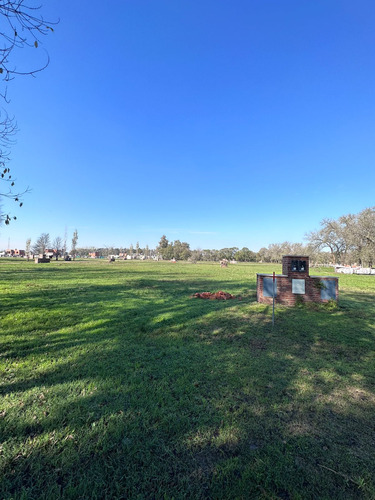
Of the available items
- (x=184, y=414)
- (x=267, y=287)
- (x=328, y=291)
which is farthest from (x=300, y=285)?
(x=184, y=414)

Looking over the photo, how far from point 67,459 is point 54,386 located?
161cm

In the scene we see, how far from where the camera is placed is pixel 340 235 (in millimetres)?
48406

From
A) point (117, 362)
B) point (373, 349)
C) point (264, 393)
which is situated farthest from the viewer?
point (373, 349)

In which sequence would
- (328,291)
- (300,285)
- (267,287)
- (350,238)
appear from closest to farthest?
(328,291), (300,285), (267,287), (350,238)

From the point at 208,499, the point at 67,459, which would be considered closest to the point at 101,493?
the point at 67,459

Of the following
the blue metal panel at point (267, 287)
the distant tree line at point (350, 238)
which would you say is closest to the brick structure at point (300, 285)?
the blue metal panel at point (267, 287)

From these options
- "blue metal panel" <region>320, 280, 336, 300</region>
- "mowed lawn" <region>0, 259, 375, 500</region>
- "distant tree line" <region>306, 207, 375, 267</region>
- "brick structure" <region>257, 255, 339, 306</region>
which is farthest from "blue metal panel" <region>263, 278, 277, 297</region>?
"distant tree line" <region>306, 207, 375, 267</region>

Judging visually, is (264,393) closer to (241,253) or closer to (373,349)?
(373,349)

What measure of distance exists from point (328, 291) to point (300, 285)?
1.22 meters

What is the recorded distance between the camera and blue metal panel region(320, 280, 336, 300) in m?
10.1

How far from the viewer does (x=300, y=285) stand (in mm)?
10383

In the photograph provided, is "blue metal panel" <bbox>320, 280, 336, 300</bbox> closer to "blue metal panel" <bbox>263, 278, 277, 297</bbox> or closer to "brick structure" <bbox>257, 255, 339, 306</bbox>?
"brick structure" <bbox>257, 255, 339, 306</bbox>

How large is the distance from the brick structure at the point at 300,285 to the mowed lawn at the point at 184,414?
13.2ft

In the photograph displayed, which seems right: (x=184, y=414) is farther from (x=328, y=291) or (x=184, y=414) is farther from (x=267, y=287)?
(x=328, y=291)
